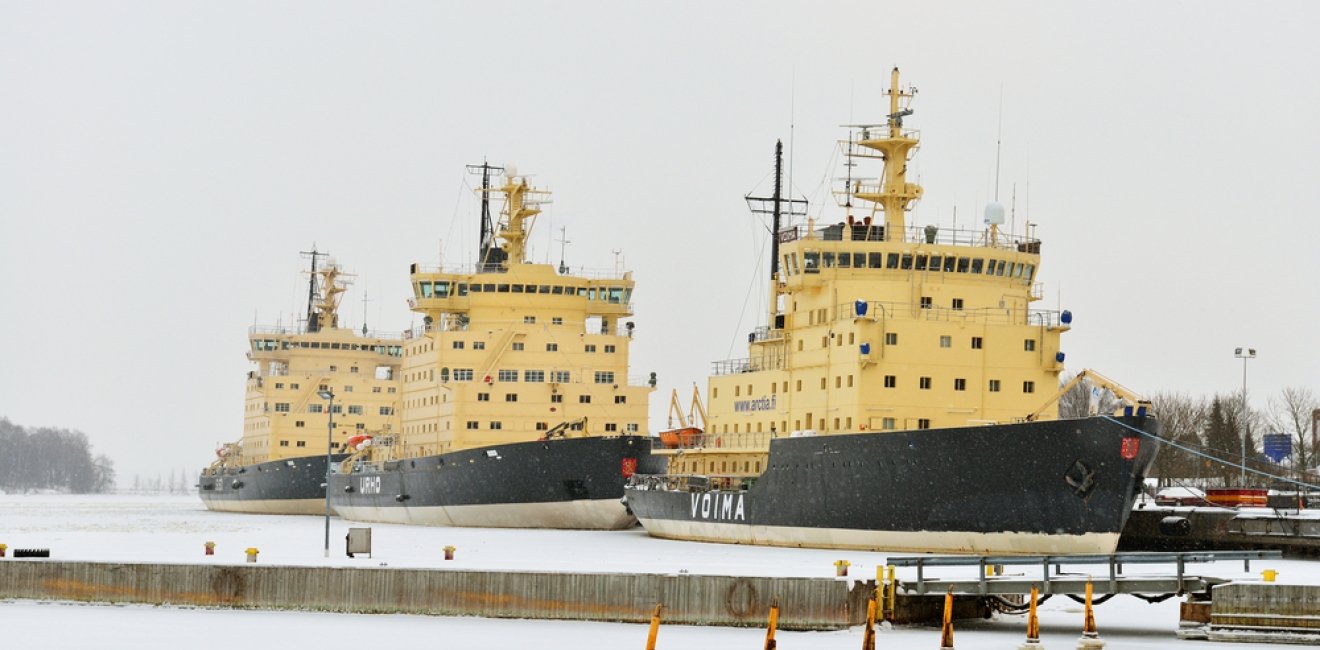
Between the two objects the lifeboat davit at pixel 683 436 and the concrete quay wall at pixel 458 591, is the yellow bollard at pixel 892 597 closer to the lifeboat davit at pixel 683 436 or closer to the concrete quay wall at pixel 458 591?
the concrete quay wall at pixel 458 591

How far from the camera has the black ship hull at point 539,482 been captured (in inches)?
2083

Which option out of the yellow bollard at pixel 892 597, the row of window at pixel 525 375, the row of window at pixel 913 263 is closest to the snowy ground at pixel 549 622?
the yellow bollard at pixel 892 597

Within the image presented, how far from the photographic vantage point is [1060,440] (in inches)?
1345

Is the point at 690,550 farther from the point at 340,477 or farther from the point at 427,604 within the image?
the point at 340,477

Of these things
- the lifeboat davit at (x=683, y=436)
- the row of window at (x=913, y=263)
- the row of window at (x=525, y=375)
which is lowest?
the lifeboat davit at (x=683, y=436)

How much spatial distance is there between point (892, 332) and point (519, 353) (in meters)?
21.1

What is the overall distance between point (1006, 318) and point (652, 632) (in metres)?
24.9

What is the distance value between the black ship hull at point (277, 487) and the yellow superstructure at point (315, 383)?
1.16 metres

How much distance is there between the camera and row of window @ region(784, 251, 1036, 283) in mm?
41719

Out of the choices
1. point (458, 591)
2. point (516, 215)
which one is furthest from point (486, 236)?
point (458, 591)

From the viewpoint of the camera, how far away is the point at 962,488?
117 feet

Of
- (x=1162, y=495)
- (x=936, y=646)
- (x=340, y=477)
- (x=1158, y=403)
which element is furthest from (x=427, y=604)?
(x=1158, y=403)

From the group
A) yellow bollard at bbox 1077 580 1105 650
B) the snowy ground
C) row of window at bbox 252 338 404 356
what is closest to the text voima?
the snowy ground

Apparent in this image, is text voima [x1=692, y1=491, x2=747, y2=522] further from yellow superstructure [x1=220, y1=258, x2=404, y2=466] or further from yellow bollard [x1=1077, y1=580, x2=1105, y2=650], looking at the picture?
yellow superstructure [x1=220, y1=258, x2=404, y2=466]
